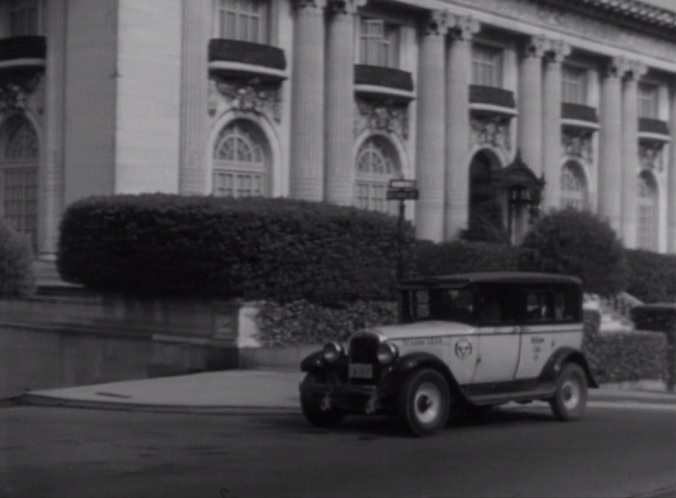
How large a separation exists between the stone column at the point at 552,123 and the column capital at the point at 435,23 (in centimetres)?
601

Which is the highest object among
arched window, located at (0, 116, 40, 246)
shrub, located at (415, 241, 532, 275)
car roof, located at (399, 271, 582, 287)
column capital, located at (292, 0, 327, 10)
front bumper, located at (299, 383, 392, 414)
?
column capital, located at (292, 0, 327, 10)

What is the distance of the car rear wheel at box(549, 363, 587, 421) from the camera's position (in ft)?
63.2

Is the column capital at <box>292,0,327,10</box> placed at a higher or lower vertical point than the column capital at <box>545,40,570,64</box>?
lower

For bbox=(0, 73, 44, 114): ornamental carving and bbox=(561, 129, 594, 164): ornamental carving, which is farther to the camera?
bbox=(561, 129, 594, 164): ornamental carving

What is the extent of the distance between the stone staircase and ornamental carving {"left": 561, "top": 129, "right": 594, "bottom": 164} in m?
8.04

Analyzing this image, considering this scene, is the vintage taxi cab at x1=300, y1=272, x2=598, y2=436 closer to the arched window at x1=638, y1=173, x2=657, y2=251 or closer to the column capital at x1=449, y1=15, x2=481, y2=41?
the column capital at x1=449, y1=15, x2=481, y2=41

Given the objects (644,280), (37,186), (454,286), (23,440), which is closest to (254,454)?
(23,440)

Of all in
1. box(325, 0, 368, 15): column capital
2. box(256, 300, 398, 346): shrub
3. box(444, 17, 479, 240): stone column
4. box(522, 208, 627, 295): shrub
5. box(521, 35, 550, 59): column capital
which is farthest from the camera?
box(521, 35, 550, 59): column capital

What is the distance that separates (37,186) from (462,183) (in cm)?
1349

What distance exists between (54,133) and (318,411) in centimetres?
1816

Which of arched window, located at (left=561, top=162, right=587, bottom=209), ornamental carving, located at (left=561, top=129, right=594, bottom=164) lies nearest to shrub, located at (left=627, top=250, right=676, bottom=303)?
arched window, located at (left=561, top=162, right=587, bottom=209)

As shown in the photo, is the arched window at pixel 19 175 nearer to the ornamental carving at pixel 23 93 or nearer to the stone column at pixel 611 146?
the ornamental carving at pixel 23 93

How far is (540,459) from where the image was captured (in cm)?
1514

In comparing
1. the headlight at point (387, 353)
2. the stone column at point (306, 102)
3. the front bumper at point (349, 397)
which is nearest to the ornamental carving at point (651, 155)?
the stone column at point (306, 102)
